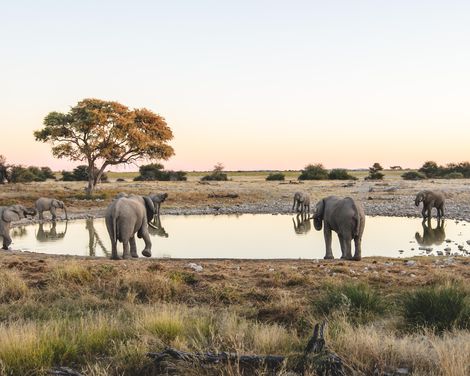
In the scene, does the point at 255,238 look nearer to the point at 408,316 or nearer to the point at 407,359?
the point at 408,316

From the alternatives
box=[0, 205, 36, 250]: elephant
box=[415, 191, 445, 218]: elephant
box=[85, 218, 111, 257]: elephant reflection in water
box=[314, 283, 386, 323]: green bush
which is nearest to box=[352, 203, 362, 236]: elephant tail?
box=[314, 283, 386, 323]: green bush

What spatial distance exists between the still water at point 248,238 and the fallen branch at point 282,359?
37.4 ft

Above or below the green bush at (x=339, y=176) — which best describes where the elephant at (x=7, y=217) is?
below

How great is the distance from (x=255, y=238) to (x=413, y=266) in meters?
9.65

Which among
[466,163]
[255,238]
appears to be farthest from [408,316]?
[466,163]

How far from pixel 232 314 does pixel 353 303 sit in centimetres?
188

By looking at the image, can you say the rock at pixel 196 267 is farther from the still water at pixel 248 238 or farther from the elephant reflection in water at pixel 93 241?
the elephant reflection in water at pixel 93 241

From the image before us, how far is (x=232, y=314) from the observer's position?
285 inches

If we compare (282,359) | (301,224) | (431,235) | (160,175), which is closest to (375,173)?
(160,175)

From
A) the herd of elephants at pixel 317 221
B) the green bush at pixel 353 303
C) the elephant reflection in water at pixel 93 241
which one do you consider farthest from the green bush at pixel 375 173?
the green bush at pixel 353 303

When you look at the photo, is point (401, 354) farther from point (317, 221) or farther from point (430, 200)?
point (430, 200)

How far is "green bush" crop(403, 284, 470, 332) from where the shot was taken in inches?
268

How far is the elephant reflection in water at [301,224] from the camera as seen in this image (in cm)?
2363

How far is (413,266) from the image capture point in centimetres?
1190
